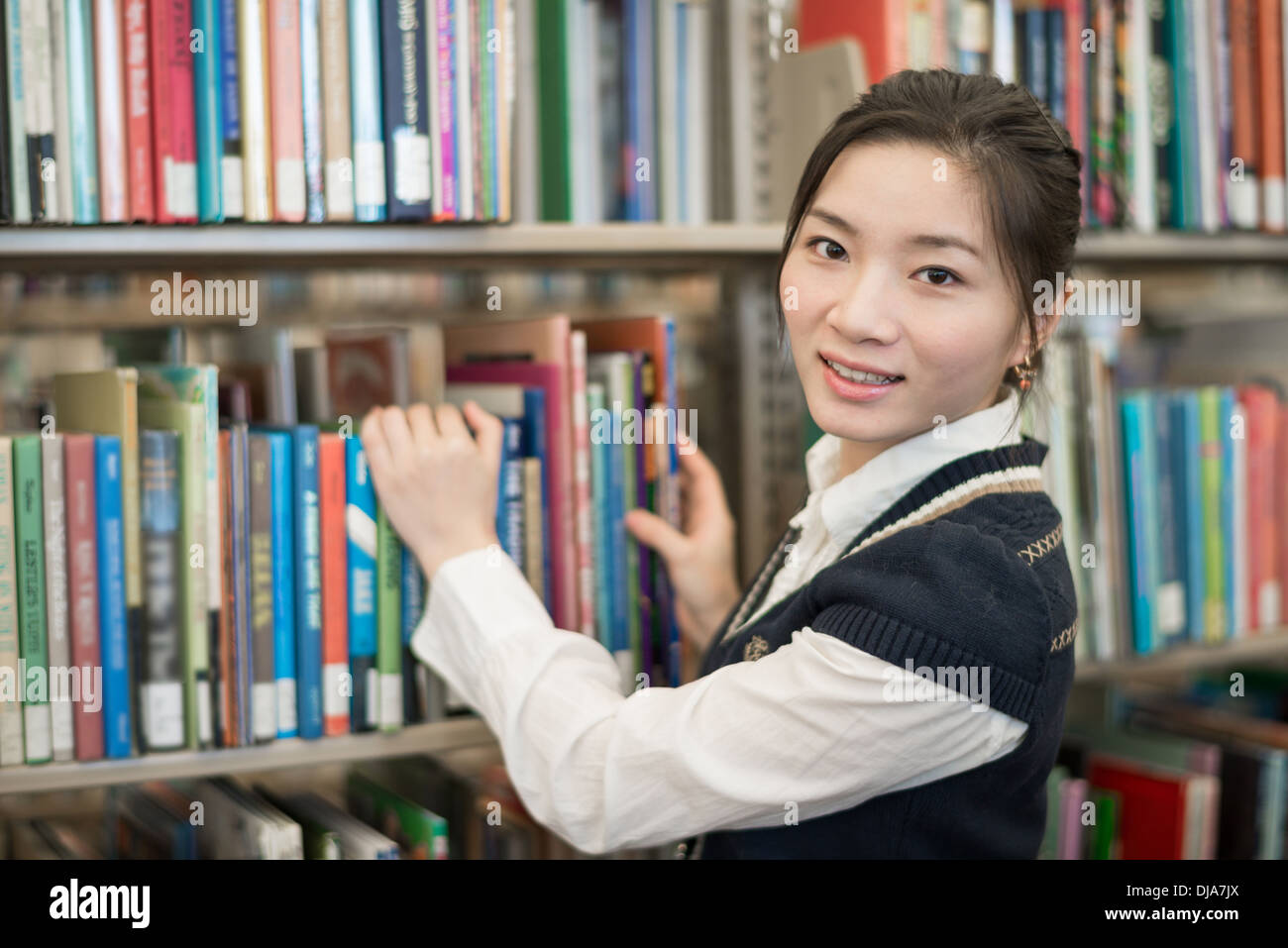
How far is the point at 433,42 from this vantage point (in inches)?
40.8

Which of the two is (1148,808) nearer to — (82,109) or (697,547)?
(697,547)

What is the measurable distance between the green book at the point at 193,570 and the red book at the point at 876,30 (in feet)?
2.60

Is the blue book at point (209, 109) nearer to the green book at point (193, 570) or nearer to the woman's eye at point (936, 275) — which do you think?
the green book at point (193, 570)

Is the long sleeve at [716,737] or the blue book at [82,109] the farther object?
the blue book at [82,109]

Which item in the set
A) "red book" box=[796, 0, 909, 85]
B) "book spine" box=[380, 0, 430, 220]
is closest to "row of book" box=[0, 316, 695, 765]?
"book spine" box=[380, 0, 430, 220]

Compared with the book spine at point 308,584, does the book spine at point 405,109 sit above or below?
above

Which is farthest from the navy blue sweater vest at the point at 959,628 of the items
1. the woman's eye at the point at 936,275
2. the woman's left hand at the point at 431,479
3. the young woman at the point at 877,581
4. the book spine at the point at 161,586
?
the book spine at the point at 161,586

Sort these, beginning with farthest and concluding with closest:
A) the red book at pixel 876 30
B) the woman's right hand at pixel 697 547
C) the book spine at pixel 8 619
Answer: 1. the red book at pixel 876 30
2. the woman's right hand at pixel 697 547
3. the book spine at pixel 8 619

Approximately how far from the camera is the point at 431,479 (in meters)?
1.01

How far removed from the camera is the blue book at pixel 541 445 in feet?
3.62

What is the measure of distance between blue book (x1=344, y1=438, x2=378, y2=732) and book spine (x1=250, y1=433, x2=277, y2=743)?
0.07 meters

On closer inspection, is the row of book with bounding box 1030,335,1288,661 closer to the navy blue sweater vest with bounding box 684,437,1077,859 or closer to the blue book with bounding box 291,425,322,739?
the navy blue sweater vest with bounding box 684,437,1077,859

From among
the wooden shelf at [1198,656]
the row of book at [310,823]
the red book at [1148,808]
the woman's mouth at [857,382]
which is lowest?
the red book at [1148,808]

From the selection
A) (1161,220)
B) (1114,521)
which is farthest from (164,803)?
(1161,220)
